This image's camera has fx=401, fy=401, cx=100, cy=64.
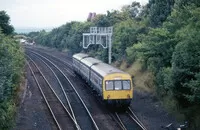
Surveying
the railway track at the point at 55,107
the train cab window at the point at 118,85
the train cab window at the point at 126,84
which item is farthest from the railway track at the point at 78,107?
the train cab window at the point at 126,84

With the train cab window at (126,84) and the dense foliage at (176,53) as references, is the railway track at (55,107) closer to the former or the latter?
the train cab window at (126,84)

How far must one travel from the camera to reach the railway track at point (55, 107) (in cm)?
2348

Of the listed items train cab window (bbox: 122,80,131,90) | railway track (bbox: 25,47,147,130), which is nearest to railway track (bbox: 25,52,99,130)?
railway track (bbox: 25,47,147,130)

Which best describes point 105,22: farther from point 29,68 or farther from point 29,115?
point 29,115

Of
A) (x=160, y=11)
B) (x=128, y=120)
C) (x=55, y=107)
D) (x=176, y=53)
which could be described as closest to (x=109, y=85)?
(x=128, y=120)

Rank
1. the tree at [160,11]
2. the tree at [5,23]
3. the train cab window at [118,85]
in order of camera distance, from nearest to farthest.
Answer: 1. the train cab window at [118,85]
2. the tree at [160,11]
3. the tree at [5,23]

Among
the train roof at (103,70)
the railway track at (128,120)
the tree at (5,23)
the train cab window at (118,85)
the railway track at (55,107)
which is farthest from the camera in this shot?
the tree at (5,23)

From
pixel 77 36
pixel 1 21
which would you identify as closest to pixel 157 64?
pixel 1 21

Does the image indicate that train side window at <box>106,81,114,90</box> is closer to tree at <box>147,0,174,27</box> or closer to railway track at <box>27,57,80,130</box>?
railway track at <box>27,57,80,130</box>

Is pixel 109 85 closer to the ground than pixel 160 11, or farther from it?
closer to the ground

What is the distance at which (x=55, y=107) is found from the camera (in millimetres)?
28281

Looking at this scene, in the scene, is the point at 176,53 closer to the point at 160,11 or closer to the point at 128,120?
the point at 128,120

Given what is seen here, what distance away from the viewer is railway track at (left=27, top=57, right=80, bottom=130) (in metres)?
23.5

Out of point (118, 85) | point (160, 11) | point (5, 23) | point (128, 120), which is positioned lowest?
point (128, 120)
